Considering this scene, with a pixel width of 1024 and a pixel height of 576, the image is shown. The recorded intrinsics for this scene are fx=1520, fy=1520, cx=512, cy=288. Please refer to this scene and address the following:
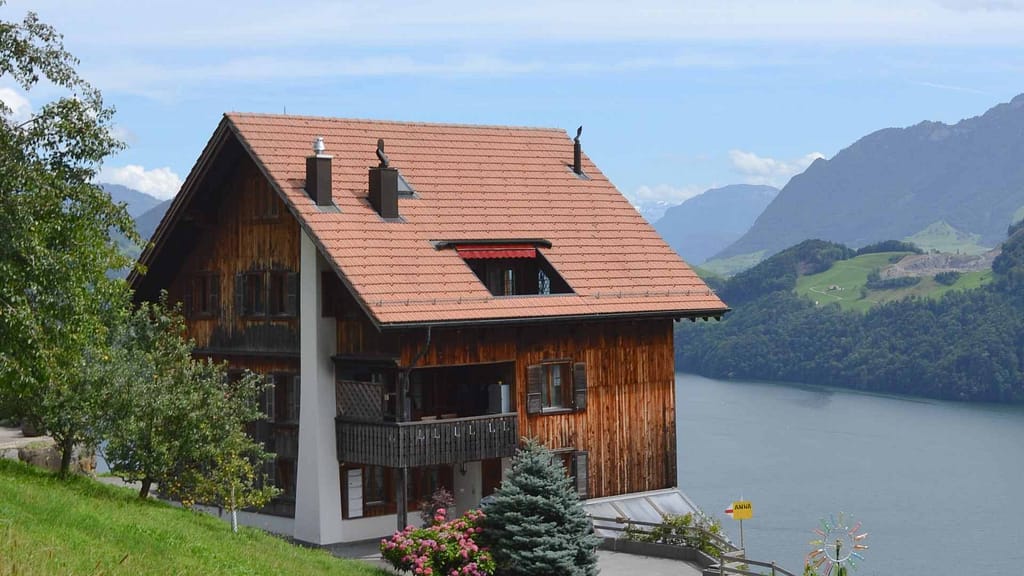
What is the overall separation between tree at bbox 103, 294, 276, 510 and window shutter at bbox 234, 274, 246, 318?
5.63 meters

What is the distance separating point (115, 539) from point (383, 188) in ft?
45.0

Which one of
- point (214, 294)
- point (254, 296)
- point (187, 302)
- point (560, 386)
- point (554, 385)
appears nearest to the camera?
point (554, 385)

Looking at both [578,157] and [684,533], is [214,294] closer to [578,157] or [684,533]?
[578,157]

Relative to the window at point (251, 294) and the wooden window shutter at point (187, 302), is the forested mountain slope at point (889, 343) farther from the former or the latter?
the window at point (251, 294)

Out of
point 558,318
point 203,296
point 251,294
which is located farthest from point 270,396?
point 558,318

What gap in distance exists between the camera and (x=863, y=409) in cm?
13162

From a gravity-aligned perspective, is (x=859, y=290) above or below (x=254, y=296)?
above

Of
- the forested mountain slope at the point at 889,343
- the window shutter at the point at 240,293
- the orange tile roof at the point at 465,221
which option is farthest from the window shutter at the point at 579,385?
the forested mountain slope at the point at 889,343

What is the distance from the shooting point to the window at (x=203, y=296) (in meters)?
36.7

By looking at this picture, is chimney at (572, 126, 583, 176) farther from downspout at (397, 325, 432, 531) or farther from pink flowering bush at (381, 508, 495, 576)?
pink flowering bush at (381, 508, 495, 576)

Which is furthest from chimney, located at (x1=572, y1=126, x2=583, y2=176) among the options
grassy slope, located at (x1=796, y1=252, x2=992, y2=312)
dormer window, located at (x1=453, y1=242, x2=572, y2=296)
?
grassy slope, located at (x1=796, y1=252, x2=992, y2=312)

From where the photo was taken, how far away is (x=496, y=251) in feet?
113

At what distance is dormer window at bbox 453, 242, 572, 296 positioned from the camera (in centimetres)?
3456

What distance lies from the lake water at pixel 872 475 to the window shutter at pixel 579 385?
30.3m
